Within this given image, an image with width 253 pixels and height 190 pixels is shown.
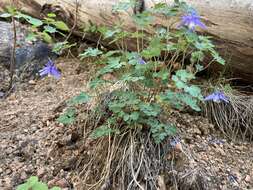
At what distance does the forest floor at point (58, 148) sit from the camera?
1.74 metres

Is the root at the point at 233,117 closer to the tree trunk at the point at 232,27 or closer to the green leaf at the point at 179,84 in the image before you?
the tree trunk at the point at 232,27

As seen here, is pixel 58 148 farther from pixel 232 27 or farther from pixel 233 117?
pixel 232 27

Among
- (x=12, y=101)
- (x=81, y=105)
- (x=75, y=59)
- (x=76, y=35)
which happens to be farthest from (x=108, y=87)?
(x=76, y=35)

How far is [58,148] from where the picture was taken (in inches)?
73.9

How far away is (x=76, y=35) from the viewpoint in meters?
3.03

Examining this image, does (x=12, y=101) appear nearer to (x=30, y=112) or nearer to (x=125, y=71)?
(x=30, y=112)

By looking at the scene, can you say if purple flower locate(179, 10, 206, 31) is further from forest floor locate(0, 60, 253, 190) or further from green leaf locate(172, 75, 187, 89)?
forest floor locate(0, 60, 253, 190)

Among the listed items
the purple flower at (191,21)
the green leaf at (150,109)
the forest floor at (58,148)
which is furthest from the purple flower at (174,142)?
the purple flower at (191,21)

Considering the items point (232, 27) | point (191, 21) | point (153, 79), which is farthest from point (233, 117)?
point (191, 21)

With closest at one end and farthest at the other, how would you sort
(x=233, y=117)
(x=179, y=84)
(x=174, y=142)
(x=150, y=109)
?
1. (x=179, y=84)
2. (x=150, y=109)
3. (x=174, y=142)
4. (x=233, y=117)

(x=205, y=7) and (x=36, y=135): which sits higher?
(x=205, y=7)

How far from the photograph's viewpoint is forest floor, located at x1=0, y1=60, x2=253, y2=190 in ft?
5.72

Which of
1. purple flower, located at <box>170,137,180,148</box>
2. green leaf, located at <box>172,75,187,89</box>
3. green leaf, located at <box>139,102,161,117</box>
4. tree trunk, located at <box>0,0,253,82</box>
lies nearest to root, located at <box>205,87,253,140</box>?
tree trunk, located at <box>0,0,253,82</box>

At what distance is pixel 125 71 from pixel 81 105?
35cm
